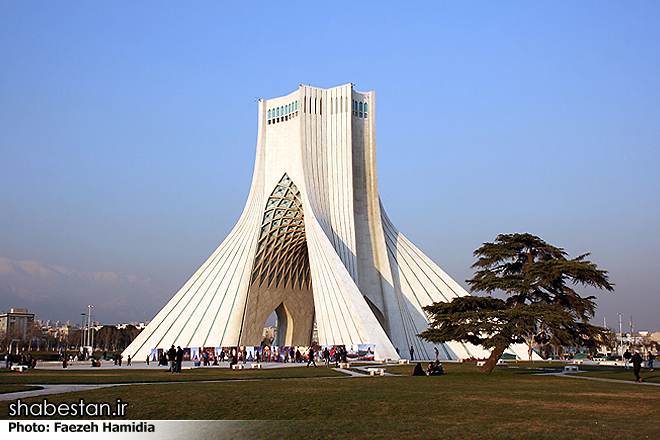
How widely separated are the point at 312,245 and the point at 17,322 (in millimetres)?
118077

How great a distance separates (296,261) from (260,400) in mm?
31238

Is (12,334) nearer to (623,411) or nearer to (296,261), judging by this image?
(296,261)

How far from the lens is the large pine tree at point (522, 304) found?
17.8 m

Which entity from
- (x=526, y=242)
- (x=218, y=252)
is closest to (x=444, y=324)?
(x=526, y=242)

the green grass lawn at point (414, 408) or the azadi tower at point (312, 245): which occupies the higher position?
the azadi tower at point (312, 245)

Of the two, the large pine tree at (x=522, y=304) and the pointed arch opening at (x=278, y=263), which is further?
the pointed arch opening at (x=278, y=263)

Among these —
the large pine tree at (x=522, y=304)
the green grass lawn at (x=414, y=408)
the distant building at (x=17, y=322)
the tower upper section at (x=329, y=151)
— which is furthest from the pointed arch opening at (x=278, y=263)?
the distant building at (x=17, y=322)

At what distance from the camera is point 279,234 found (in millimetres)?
38250

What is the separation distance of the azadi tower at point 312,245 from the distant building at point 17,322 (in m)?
98.0

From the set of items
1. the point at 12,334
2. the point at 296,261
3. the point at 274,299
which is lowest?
the point at 12,334

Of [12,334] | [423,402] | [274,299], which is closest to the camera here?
[423,402]

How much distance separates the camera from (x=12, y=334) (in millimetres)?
113438

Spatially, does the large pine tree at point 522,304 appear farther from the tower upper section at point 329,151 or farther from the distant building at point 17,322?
the distant building at point 17,322

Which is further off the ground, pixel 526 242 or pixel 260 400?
pixel 526 242
